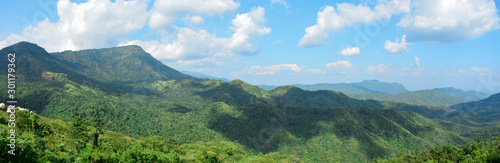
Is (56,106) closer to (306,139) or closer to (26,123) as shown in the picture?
(26,123)

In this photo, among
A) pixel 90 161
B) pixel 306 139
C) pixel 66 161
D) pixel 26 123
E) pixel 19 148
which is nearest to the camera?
pixel 19 148

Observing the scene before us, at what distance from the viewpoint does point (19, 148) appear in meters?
29.1

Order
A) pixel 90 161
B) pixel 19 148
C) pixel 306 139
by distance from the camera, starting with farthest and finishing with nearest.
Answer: pixel 306 139 → pixel 90 161 → pixel 19 148

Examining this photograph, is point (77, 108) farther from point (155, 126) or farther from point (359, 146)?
point (359, 146)

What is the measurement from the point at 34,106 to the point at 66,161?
21244 centimetres

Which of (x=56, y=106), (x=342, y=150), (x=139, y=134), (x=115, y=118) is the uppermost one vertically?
(x=56, y=106)

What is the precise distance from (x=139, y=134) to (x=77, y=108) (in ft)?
198

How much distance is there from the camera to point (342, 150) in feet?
575

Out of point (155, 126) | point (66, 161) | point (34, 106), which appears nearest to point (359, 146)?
point (155, 126)

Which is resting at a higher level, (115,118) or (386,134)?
(115,118)

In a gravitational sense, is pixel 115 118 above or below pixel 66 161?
below

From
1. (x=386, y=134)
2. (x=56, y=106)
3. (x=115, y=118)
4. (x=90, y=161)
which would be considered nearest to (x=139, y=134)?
(x=115, y=118)

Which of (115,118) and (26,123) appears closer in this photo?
(26,123)

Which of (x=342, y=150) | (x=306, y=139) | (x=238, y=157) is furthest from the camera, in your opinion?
(x=306, y=139)
